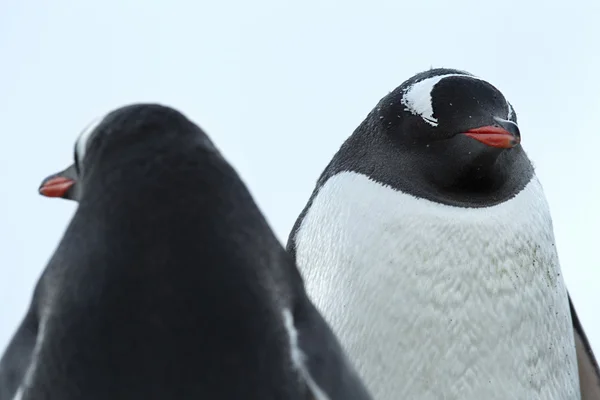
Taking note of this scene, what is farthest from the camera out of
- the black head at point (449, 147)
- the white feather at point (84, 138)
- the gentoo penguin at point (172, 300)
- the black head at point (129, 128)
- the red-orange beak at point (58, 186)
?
the black head at point (449, 147)

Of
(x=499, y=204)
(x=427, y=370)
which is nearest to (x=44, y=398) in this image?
(x=427, y=370)

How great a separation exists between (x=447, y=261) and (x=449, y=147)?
0.46 metres

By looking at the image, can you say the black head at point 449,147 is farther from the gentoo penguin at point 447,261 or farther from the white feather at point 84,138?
the white feather at point 84,138

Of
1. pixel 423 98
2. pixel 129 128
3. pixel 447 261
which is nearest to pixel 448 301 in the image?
pixel 447 261

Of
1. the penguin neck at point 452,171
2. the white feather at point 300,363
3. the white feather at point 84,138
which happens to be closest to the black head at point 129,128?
the white feather at point 84,138

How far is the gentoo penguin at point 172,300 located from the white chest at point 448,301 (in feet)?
4.76

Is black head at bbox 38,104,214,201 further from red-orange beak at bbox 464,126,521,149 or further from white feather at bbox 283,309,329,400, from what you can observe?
red-orange beak at bbox 464,126,521,149

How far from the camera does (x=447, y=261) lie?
3.45 metres

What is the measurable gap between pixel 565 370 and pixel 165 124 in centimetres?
214

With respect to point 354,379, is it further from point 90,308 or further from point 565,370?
point 565,370

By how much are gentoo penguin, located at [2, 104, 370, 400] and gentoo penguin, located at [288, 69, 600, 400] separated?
1461mm

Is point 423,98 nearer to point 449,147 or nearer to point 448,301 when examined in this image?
point 449,147

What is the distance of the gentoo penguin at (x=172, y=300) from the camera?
5.99ft

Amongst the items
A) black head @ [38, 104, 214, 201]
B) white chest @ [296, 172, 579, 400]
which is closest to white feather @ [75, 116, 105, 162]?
black head @ [38, 104, 214, 201]
